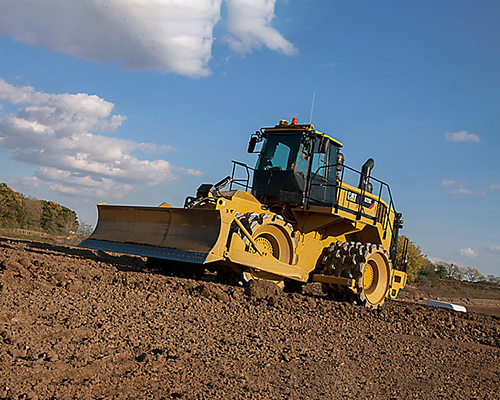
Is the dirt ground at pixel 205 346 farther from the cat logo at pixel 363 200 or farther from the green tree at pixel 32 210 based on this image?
the green tree at pixel 32 210

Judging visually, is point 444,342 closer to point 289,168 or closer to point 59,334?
point 289,168

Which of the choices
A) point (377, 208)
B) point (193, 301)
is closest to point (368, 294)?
point (377, 208)

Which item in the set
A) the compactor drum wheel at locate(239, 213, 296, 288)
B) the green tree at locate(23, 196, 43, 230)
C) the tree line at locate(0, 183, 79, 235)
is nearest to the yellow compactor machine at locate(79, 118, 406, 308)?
the compactor drum wheel at locate(239, 213, 296, 288)

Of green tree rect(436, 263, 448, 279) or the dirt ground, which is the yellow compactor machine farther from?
green tree rect(436, 263, 448, 279)

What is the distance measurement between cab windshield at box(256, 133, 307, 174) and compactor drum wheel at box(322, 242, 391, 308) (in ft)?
6.23

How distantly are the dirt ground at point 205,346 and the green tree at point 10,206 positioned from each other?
101 feet

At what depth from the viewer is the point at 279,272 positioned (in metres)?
8.51

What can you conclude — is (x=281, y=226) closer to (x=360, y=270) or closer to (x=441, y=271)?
(x=360, y=270)

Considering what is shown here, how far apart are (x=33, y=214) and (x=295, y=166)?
37276 millimetres

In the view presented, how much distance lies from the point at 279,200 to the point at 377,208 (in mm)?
2796

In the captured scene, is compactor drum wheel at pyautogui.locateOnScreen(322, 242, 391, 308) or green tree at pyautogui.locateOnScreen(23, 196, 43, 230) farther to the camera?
green tree at pyautogui.locateOnScreen(23, 196, 43, 230)

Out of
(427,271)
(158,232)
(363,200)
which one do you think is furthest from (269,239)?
(427,271)

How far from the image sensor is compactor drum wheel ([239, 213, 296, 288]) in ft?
27.0

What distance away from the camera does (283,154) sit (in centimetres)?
973
